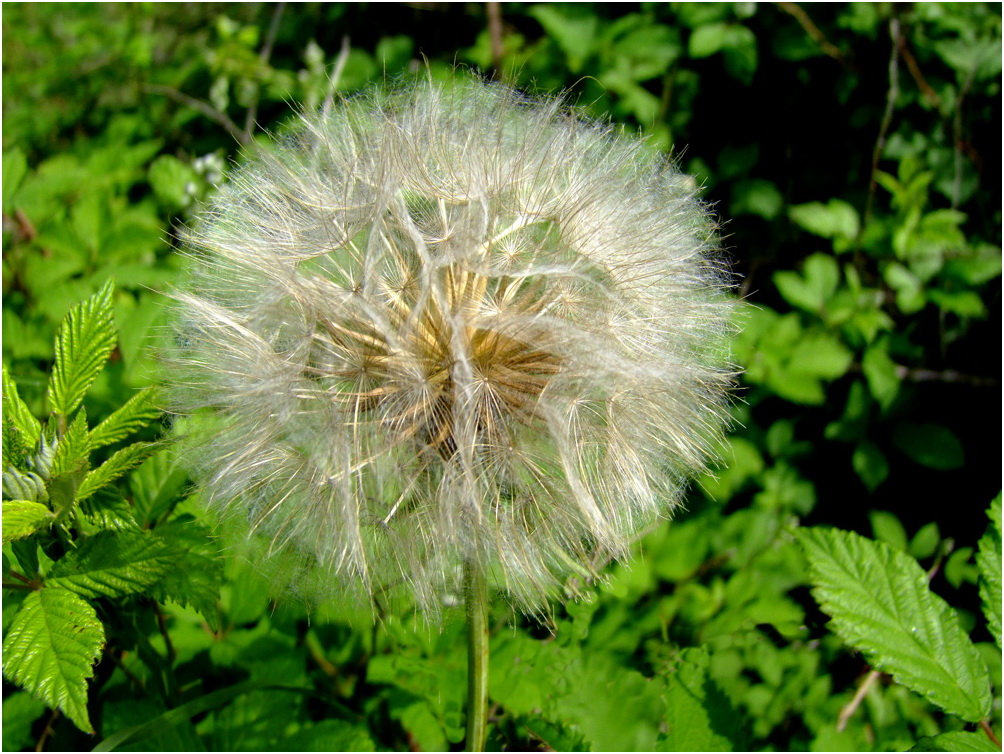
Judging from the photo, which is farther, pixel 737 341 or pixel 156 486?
pixel 737 341

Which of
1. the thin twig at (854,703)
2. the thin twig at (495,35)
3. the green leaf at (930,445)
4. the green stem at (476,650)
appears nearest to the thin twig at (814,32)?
the thin twig at (495,35)

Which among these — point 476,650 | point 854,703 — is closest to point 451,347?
point 476,650

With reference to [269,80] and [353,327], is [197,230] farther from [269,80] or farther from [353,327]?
[269,80]

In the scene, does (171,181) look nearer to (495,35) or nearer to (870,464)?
(495,35)

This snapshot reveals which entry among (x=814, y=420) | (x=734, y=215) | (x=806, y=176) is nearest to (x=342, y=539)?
(x=814, y=420)

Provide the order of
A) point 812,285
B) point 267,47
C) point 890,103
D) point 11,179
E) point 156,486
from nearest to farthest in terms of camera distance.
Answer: point 156,486 → point 11,179 → point 812,285 → point 890,103 → point 267,47

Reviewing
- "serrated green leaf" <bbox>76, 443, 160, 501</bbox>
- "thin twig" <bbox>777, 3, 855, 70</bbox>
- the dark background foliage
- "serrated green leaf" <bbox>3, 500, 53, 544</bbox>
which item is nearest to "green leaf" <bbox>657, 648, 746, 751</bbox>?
the dark background foliage

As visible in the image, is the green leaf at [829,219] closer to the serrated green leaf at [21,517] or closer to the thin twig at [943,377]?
the thin twig at [943,377]
